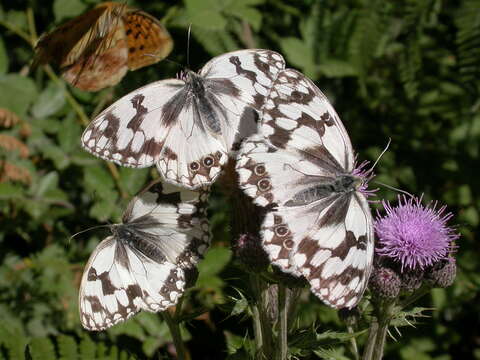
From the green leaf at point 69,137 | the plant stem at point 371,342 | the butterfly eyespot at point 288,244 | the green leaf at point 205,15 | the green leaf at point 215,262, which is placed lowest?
the green leaf at point 215,262

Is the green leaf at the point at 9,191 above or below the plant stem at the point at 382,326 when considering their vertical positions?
below

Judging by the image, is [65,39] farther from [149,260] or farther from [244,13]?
[149,260]

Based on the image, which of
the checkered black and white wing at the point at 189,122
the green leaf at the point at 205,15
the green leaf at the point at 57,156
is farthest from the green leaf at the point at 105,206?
the green leaf at the point at 205,15

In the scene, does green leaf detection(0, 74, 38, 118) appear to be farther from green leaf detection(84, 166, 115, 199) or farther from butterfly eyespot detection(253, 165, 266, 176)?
butterfly eyespot detection(253, 165, 266, 176)

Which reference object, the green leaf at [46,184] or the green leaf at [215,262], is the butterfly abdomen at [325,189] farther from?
the green leaf at [46,184]

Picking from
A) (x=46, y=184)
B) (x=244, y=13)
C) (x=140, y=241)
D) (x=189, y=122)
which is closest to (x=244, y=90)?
(x=189, y=122)

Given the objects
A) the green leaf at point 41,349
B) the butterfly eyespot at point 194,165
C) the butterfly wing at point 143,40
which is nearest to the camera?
the butterfly eyespot at point 194,165

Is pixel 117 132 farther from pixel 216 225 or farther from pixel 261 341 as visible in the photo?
pixel 216 225
